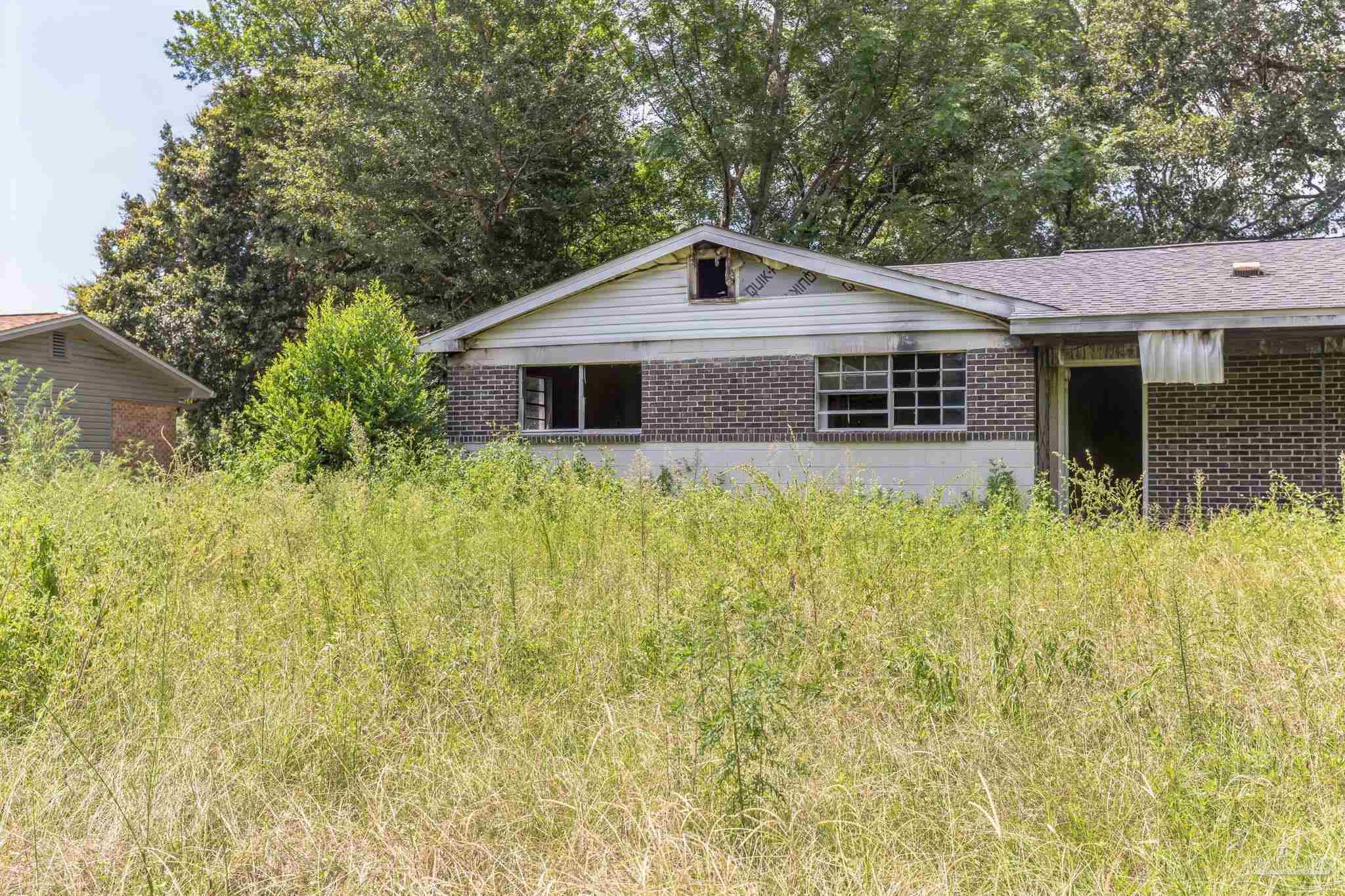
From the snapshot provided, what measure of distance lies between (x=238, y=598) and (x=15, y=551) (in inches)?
Result: 45.5

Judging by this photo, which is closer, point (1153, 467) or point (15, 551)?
point (15, 551)

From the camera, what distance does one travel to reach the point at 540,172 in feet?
77.3

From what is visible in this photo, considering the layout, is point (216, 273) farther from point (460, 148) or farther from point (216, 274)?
point (460, 148)

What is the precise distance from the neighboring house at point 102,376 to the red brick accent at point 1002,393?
15.3 meters

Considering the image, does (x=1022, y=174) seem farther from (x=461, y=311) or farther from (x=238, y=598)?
(x=238, y=598)

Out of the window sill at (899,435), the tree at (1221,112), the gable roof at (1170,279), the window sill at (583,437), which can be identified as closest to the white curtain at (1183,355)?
the gable roof at (1170,279)

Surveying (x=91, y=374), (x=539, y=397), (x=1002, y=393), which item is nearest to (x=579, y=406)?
(x=539, y=397)

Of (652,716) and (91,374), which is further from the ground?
(91,374)

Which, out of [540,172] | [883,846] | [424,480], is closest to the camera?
[883,846]

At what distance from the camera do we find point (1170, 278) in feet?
45.1

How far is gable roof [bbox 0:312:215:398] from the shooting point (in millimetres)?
19016

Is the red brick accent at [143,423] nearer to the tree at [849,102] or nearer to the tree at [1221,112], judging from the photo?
the tree at [849,102]

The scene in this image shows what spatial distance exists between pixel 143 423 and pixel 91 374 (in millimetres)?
1986

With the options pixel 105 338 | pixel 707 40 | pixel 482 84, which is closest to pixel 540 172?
pixel 482 84
